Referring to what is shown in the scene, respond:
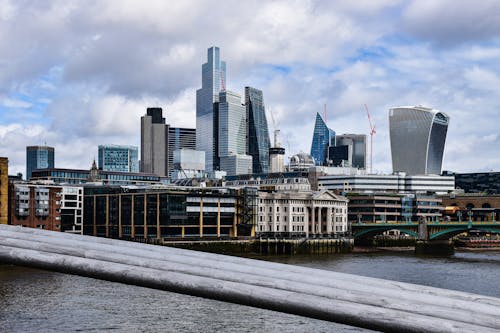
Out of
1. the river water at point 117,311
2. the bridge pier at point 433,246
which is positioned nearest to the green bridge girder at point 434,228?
the bridge pier at point 433,246

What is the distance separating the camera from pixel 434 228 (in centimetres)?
10588

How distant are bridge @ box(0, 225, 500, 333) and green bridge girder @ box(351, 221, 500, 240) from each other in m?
95.4

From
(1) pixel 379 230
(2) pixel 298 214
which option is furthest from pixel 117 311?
(1) pixel 379 230

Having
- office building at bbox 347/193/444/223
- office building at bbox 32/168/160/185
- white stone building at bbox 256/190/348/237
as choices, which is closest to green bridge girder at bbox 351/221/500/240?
white stone building at bbox 256/190/348/237

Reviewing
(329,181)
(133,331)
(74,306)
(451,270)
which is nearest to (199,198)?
(451,270)

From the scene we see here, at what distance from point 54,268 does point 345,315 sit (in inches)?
130

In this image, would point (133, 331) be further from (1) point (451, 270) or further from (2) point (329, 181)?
(2) point (329, 181)

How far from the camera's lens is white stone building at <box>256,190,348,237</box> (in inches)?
3994

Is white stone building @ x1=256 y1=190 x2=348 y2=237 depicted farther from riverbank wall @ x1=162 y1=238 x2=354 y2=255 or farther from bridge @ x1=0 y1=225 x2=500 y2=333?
bridge @ x1=0 y1=225 x2=500 y2=333

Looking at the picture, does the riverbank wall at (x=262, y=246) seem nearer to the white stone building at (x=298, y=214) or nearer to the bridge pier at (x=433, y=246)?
the white stone building at (x=298, y=214)

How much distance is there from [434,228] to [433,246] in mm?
2734

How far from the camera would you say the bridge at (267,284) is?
6.17 metres

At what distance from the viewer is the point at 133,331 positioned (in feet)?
91.8

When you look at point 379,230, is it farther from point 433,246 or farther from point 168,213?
point 168,213
